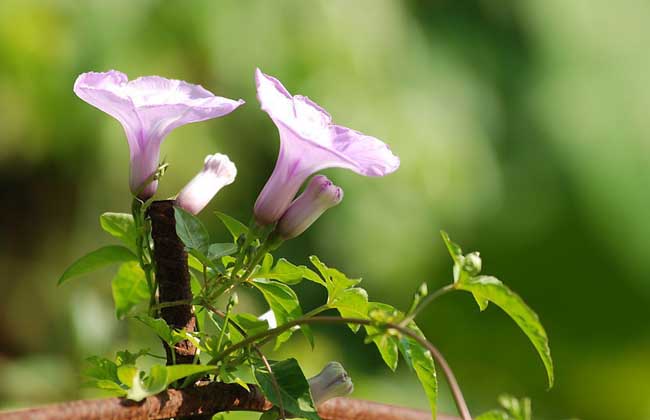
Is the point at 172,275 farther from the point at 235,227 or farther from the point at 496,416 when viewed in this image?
the point at 496,416

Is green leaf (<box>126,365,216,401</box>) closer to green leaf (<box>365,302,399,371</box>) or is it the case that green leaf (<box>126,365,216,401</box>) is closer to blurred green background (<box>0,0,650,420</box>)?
green leaf (<box>365,302,399,371</box>)

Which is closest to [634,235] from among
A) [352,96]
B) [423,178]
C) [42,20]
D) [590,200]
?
[590,200]

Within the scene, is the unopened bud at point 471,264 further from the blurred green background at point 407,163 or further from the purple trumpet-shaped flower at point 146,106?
the blurred green background at point 407,163

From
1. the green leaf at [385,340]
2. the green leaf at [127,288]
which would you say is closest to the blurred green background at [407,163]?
the green leaf at [127,288]

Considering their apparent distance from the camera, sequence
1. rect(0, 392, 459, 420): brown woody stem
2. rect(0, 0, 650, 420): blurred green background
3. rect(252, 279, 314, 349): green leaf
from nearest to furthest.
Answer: rect(0, 392, 459, 420): brown woody stem < rect(252, 279, 314, 349): green leaf < rect(0, 0, 650, 420): blurred green background

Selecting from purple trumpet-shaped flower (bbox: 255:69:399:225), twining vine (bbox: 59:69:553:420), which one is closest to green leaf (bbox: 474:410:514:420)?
twining vine (bbox: 59:69:553:420)

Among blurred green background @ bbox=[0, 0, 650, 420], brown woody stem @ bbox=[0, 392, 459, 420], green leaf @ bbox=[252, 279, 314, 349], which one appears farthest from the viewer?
blurred green background @ bbox=[0, 0, 650, 420]

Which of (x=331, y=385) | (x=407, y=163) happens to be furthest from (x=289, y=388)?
(x=407, y=163)

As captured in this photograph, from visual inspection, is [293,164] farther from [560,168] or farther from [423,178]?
[560,168]
